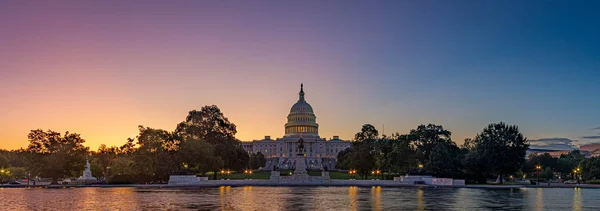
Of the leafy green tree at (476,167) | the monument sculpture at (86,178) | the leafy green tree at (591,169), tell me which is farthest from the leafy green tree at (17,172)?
the leafy green tree at (591,169)

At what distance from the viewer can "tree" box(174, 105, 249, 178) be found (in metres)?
86.4

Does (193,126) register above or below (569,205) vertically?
above

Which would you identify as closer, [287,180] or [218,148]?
[287,180]

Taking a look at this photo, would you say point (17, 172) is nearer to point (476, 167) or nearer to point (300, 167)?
point (300, 167)

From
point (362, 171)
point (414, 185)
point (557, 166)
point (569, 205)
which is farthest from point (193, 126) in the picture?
point (557, 166)

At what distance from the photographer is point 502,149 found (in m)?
72.7

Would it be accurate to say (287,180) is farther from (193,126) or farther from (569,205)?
(569,205)

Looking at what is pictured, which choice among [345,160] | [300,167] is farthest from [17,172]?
[345,160]

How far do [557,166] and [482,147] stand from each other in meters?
57.7

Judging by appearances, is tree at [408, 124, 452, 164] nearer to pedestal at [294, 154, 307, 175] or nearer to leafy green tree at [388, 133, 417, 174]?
leafy green tree at [388, 133, 417, 174]

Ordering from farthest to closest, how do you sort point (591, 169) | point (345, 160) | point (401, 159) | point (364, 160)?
point (345, 160)
point (364, 160)
point (401, 159)
point (591, 169)

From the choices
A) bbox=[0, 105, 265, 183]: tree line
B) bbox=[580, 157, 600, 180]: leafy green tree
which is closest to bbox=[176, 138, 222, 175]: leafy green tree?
bbox=[0, 105, 265, 183]: tree line

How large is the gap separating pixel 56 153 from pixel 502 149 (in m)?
61.0

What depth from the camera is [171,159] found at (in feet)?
250
